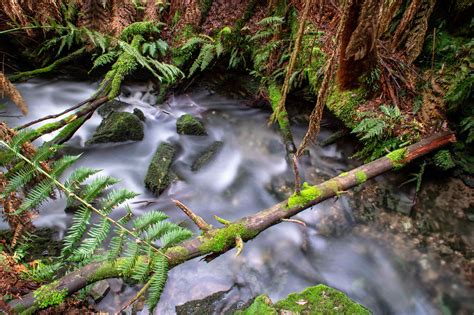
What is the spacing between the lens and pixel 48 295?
92.5 inches

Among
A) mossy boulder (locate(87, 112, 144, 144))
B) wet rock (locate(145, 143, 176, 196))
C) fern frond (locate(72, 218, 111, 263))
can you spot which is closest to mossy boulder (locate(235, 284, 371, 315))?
fern frond (locate(72, 218, 111, 263))

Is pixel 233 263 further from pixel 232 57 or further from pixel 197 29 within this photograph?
pixel 197 29

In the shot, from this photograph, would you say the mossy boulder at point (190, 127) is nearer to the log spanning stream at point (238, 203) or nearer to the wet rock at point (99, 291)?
the log spanning stream at point (238, 203)

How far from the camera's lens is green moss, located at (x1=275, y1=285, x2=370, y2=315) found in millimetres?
2691

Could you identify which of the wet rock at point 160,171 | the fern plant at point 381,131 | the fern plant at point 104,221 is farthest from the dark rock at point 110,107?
Result: the fern plant at point 381,131

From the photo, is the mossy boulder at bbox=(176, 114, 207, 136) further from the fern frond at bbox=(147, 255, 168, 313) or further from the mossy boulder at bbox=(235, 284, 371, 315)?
the fern frond at bbox=(147, 255, 168, 313)

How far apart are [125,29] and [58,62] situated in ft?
4.97

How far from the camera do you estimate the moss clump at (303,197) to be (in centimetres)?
311

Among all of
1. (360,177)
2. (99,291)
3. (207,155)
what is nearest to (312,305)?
(360,177)

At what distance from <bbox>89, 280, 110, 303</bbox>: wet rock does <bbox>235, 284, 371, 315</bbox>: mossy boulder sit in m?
1.42

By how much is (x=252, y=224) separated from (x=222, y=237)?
13.1 inches

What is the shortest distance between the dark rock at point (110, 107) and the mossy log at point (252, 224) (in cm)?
381

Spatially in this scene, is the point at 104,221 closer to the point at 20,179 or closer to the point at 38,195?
the point at 38,195

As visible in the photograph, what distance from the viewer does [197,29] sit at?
6445mm
